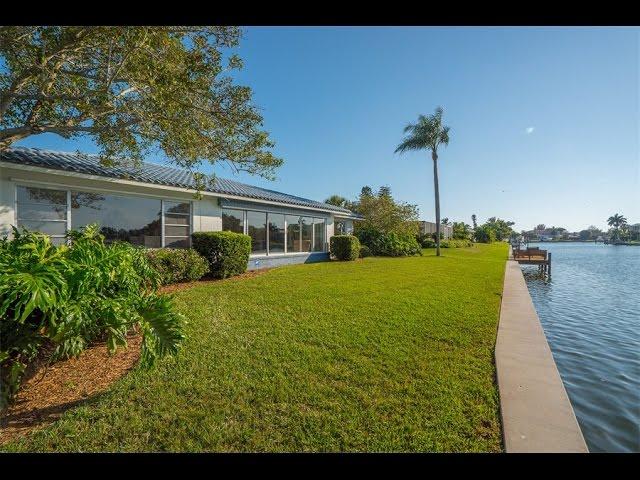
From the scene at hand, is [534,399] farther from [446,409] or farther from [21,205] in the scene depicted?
[21,205]

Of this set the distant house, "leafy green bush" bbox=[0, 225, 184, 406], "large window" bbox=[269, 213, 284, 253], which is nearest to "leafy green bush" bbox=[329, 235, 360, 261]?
"large window" bbox=[269, 213, 284, 253]

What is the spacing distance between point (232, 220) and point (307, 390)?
35.6 feet

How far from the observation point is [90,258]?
3.61 m

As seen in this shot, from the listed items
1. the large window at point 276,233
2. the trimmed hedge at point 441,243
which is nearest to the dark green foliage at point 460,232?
the trimmed hedge at point 441,243

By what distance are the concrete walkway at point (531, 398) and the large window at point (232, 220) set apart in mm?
10878

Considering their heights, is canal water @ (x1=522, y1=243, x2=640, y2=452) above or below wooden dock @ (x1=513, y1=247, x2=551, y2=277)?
below

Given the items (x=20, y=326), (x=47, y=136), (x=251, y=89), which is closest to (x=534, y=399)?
(x=20, y=326)

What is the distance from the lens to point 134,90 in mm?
6641

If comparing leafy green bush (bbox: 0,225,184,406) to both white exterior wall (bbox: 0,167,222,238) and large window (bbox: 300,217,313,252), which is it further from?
large window (bbox: 300,217,313,252)

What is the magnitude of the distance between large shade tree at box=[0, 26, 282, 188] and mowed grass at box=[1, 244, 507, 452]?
4396 mm

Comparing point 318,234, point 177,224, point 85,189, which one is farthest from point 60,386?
point 318,234

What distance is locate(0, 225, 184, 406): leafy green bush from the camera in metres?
2.92

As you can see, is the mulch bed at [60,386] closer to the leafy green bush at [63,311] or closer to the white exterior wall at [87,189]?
the leafy green bush at [63,311]

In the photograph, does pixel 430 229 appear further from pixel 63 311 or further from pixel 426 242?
pixel 63 311
